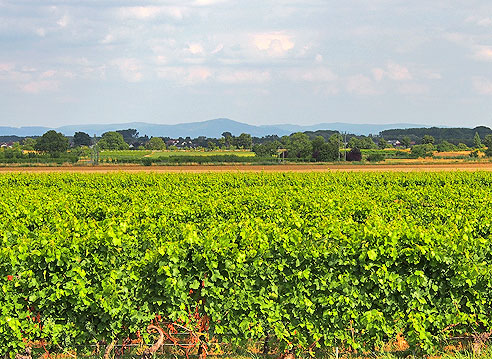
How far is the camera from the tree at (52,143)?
9638cm

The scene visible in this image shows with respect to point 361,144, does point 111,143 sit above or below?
above

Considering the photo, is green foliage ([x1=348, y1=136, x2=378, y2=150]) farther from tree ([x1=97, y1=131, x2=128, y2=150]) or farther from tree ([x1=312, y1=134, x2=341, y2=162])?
tree ([x1=97, y1=131, x2=128, y2=150])

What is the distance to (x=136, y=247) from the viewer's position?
9062mm

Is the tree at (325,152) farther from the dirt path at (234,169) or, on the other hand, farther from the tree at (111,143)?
the tree at (111,143)

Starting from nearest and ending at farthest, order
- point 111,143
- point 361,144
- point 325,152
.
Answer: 1. point 325,152
2. point 361,144
3. point 111,143

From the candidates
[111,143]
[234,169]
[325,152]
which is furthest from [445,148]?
[111,143]

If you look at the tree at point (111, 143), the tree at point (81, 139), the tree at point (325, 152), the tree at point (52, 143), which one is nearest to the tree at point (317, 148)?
the tree at point (325, 152)

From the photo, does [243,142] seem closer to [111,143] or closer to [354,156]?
[111,143]

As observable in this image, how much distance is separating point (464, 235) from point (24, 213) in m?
11.0

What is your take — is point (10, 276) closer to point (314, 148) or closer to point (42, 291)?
point (42, 291)

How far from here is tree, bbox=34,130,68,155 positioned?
96375 mm

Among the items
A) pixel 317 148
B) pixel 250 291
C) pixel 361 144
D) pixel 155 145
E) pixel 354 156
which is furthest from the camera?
pixel 155 145

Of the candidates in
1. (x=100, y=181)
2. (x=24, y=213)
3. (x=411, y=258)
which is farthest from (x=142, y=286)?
(x=100, y=181)

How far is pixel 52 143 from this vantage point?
97.6m
